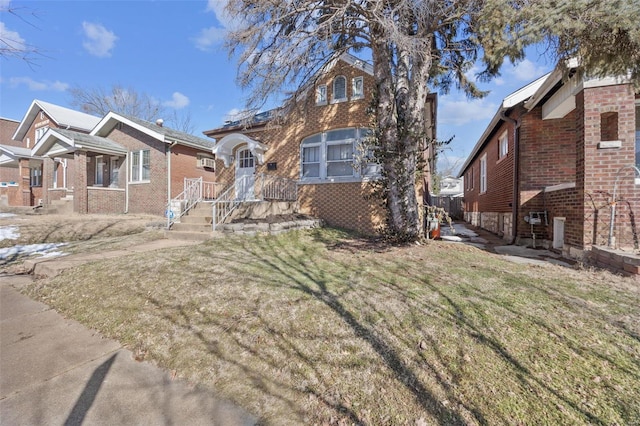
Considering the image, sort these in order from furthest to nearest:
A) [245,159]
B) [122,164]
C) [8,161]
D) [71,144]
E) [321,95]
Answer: [8,161]
[122,164]
[71,144]
[245,159]
[321,95]

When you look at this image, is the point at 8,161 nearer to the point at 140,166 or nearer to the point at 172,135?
the point at 140,166

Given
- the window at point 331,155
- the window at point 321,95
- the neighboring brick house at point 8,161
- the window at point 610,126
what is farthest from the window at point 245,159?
the neighboring brick house at point 8,161

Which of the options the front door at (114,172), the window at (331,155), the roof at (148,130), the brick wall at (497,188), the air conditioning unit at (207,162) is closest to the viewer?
the brick wall at (497,188)

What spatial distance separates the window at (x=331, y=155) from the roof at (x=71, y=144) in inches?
439

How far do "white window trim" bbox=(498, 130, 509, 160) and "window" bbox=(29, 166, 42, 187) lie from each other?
26.6m

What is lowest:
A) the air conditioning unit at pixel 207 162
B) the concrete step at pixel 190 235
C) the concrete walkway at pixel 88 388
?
the concrete walkway at pixel 88 388

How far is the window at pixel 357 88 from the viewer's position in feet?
33.3

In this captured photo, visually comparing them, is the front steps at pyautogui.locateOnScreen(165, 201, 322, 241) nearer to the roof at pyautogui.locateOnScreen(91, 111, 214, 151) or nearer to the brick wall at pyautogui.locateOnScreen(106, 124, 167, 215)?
the brick wall at pyautogui.locateOnScreen(106, 124, 167, 215)

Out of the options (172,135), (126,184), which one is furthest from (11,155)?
(172,135)

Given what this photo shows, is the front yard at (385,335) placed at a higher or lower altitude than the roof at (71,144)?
lower

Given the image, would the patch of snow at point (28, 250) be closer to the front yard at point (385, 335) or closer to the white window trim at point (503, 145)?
the front yard at point (385, 335)

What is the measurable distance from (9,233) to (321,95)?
1090cm

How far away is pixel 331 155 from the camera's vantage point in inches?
420

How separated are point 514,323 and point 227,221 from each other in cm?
769
